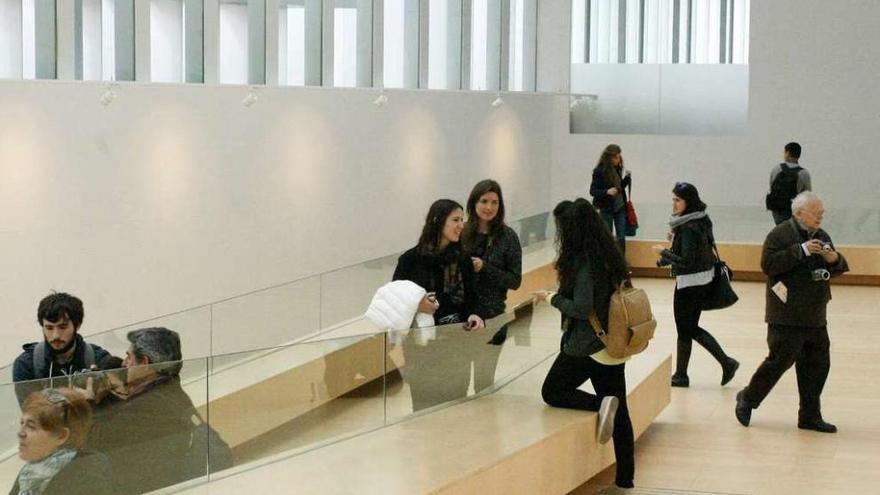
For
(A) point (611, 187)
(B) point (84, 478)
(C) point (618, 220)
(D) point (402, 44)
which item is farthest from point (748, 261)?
(B) point (84, 478)

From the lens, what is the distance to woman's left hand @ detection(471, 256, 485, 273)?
393 inches

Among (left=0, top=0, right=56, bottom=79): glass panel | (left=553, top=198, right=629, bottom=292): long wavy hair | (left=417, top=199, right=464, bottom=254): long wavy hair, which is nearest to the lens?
(left=553, top=198, right=629, bottom=292): long wavy hair

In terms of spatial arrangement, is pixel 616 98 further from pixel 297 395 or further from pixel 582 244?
pixel 297 395

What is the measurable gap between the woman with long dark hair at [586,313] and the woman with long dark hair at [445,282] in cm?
62

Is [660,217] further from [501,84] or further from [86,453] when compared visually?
[86,453]

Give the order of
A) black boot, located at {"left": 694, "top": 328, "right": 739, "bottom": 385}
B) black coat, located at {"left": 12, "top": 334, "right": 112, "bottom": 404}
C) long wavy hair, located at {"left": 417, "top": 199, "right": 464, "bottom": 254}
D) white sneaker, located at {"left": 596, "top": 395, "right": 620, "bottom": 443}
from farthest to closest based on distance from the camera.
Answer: black boot, located at {"left": 694, "top": 328, "right": 739, "bottom": 385} < long wavy hair, located at {"left": 417, "top": 199, "right": 464, "bottom": 254} < white sneaker, located at {"left": 596, "top": 395, "right": 620, "bottom": 443} < black coat, located at {"left": 12, "top": 334, "right": 112, "bottom": 404}

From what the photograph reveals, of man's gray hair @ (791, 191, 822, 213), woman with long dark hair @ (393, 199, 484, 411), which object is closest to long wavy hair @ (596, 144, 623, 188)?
man's gray hair @ (791, 191, 822, 213)

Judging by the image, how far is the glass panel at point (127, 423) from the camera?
632 centimetres

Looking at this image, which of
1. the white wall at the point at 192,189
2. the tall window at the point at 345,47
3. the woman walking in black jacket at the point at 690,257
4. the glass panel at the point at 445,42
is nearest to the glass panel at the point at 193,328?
the white wall at the point at 192,189

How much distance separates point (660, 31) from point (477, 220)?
62.1 feet

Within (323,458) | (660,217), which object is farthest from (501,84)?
(323,458)

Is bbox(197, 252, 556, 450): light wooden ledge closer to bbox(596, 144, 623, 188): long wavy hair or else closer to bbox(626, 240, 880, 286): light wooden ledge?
bbox(596, 144, 623, 188): long wavy hair

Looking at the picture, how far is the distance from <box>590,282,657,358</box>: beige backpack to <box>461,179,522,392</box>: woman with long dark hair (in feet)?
3.82

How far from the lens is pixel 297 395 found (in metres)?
8.00
